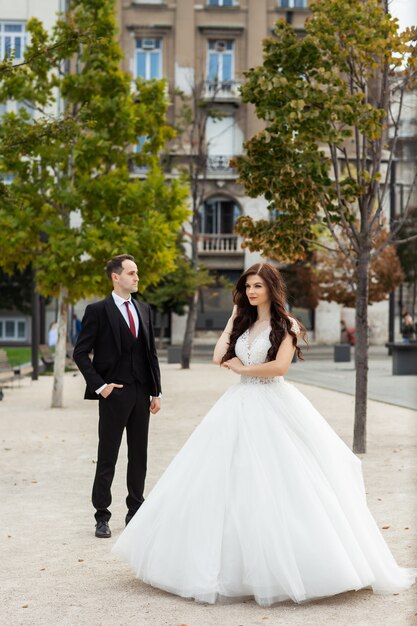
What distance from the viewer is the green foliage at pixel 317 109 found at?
38.6 ft

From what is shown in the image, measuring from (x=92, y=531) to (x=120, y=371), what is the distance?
125cm

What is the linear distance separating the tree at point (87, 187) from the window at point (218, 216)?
31.3 m

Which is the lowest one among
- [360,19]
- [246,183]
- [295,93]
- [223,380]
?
[223,380]

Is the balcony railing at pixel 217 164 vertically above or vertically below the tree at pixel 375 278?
above

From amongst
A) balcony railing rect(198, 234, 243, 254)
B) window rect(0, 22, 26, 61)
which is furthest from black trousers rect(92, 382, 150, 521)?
balcony railing rect(198, 234, 243, 254)

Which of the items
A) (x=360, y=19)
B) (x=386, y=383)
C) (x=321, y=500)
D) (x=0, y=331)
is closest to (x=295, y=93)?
(x=360, y=19)

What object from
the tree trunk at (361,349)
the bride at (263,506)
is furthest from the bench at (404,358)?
the bride at (263,506)

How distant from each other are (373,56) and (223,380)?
1439 centimetres

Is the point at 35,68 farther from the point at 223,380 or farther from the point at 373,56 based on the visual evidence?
the point at 223,380

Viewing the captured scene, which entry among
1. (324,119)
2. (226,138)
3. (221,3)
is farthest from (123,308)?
(221,3)

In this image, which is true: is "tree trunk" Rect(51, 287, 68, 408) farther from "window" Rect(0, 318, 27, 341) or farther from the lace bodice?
"window" Rect(0, 318, 27, 341)

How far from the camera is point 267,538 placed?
538 cm

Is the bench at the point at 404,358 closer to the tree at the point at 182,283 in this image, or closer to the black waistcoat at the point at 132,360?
the tree at the point at 182,283

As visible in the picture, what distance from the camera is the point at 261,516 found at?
5.45m
